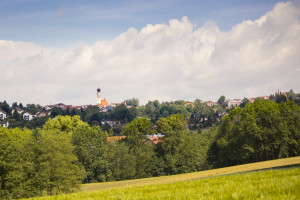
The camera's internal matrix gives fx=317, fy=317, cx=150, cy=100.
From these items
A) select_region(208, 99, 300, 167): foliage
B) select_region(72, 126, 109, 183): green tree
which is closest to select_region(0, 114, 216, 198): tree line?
select_region(72, 126, 109, 183): green tree

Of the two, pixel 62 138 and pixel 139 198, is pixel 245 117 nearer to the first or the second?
pixel 62 138

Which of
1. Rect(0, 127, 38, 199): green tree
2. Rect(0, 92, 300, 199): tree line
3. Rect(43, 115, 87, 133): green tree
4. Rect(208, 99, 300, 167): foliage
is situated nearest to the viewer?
Rect(0, 127, 38, 199): green tree

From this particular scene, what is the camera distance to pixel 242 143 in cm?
7600

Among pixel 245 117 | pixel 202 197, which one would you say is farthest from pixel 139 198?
pixel 245 117

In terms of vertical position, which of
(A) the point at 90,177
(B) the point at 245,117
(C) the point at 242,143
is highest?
(B) the point at 245,117

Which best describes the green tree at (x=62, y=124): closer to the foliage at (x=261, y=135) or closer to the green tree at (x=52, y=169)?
the green tree at (x=52, y=169)

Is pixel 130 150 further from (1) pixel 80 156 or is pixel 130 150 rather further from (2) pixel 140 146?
(1) pixel 80 156

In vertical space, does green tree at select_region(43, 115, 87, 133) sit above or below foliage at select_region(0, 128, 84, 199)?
above

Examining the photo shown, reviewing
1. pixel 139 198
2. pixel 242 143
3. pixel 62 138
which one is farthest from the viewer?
pixel 242 143

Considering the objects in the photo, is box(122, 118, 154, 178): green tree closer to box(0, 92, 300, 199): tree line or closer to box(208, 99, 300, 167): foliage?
box(0, 92, 300, 199): tree line

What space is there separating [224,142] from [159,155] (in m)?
21.4

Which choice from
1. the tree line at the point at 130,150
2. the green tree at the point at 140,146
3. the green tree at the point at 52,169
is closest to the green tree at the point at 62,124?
the tree line at the point at 130,150

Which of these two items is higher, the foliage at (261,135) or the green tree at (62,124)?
the green tree at (62,124)

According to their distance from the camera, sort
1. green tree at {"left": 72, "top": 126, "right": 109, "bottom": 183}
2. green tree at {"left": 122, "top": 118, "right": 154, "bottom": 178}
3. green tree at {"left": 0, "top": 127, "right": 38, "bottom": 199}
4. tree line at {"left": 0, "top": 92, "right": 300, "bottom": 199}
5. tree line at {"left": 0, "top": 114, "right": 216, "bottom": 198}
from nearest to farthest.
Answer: green tree at {"left": 0, "top": 127, "right": 38, "bottom": 199}
tree line at {"left": 0, "top": 114, "right": 216, "bottom": 198}
tree line at {"left": 0, "top": 92, "right": 300, "bottom": 199}
green tree at {"left": 72, "top": 126, "right": 109, "bottom": 183}
green tree at {"left": 122, "top": 118, "right": 154, "bottom": 178}
